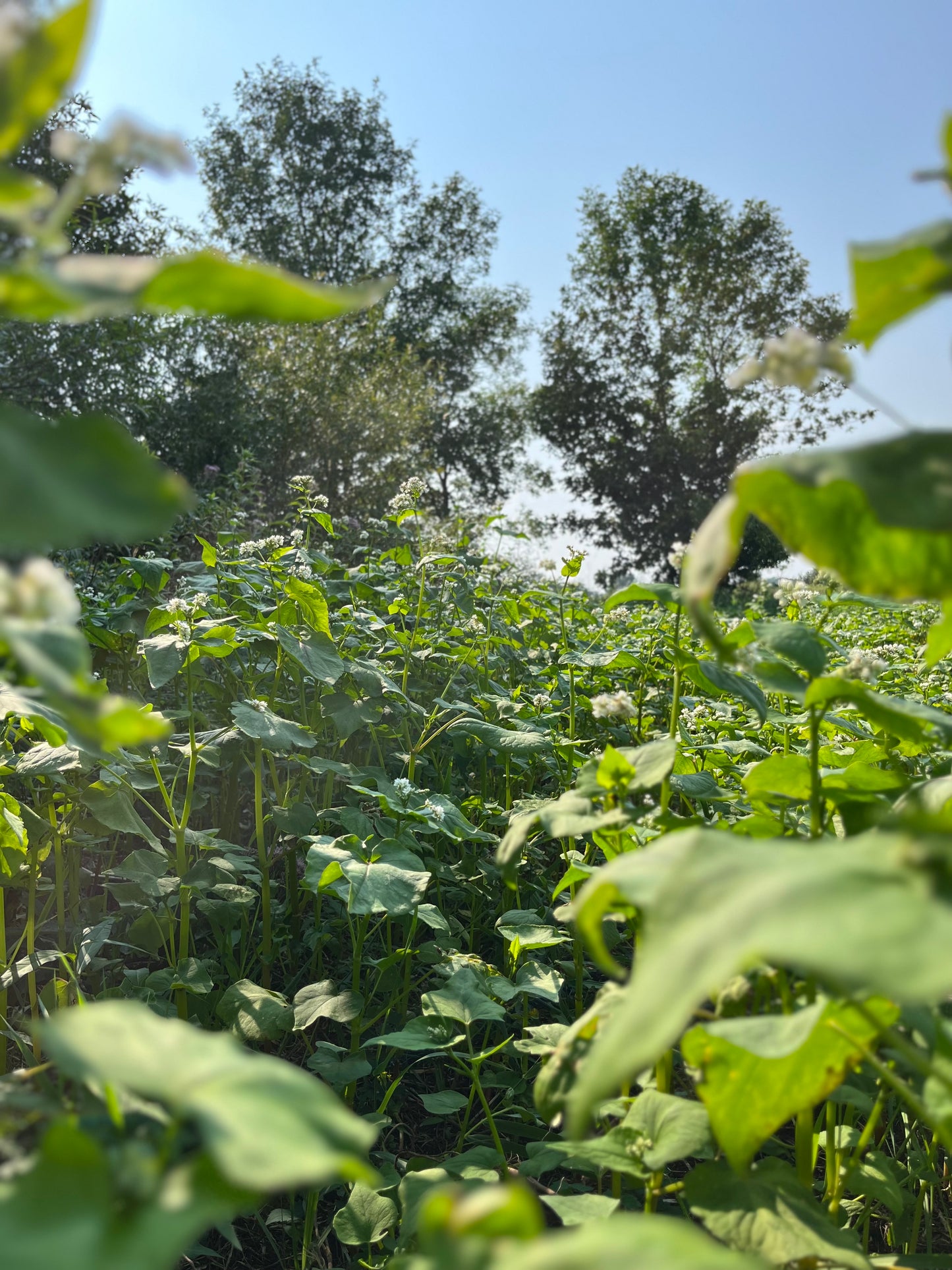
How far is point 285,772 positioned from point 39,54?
2592mm

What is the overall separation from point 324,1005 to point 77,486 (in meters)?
1.38

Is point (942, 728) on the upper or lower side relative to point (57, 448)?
lower

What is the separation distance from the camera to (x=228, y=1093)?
1.16ft

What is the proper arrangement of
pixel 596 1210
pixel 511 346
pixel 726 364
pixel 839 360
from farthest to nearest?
pixel 511 346 → pixel 726 364 → pixel 596 1210 → pixel 839 360

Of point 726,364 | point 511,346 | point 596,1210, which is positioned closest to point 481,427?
point 511,346

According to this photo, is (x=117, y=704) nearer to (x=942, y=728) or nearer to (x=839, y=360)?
(x=839, y=360)

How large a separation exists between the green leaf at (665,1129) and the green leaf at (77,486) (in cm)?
81

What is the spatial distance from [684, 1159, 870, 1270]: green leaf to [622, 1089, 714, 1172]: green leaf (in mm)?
28

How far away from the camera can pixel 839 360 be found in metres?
0.60

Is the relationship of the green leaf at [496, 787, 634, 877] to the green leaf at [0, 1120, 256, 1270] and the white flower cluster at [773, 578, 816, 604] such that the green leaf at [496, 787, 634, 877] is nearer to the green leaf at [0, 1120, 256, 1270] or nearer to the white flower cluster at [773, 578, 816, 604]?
the green leaf at [0, 1120, 256, 1270]

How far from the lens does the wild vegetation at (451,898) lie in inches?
13.6

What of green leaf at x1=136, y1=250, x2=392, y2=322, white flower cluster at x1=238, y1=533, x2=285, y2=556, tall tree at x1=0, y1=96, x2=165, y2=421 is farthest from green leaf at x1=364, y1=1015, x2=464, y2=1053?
tall tree at x1=0, y1=96, x2=165, y2=421

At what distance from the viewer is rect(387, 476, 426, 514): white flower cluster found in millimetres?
2833

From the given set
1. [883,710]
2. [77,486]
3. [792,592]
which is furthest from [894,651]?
[77,486]
